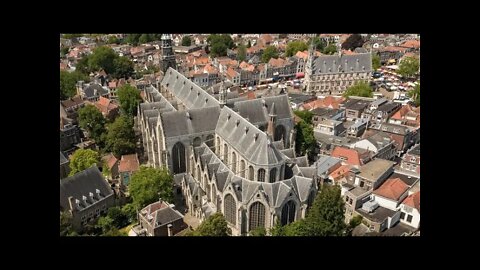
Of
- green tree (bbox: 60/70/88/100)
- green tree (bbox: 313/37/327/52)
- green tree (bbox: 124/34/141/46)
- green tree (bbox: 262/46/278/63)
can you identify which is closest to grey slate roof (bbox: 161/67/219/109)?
green tree (bbox: 60/70/88/100)

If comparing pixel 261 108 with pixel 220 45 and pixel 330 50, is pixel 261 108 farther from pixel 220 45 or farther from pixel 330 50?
pixel 220 45

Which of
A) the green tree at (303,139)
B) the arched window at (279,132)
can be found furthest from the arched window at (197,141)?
the green tree at (303,139)

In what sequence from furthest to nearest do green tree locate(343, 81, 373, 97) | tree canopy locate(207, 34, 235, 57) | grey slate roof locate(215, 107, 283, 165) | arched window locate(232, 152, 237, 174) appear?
tree canopy locate(207, 34, 235, 57) → green tree locate(343, 81, 373, 97) → arched window locate(232, 152, 237, 174) → grey slate roof locate(215, 107, 283, 165)

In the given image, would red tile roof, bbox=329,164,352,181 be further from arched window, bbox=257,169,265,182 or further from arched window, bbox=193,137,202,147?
arched window, bbox=193,137,202,147

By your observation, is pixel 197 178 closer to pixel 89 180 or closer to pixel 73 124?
pixel 89 180

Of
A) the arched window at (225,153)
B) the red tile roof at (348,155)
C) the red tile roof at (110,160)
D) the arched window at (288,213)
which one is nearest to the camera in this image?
the arched window at (288,213)

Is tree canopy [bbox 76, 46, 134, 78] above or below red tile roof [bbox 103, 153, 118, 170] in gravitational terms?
above

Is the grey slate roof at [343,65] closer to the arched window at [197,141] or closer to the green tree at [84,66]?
the arched window at [197,141]
